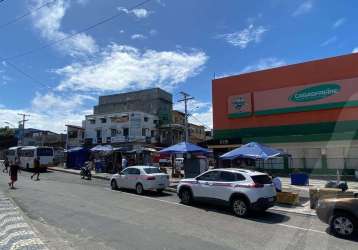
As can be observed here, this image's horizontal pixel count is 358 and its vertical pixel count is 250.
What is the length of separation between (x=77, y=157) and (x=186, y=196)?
28789 millimetres

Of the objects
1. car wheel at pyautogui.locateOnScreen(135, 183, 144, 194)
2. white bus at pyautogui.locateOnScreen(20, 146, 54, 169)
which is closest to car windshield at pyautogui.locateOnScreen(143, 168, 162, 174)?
car wheel at pyautogui.locateOnScreen(135, 183, 144, 194)

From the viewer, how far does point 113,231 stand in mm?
10031

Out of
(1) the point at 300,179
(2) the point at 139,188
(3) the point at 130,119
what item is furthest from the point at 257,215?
(3) the point at 130,119

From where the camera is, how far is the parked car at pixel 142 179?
64.5ft

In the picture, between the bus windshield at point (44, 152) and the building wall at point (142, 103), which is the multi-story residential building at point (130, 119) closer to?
the building wall at point (142, 103)

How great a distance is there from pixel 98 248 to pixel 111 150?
2812 centimetres

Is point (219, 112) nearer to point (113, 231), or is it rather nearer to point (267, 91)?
point (267, 91)

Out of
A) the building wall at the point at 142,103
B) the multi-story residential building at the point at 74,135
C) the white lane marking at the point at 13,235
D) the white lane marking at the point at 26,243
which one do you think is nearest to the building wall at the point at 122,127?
the multi-story residential building at the point at 74,135

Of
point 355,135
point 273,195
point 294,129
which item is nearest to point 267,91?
point 294,129

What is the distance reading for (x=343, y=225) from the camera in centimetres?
980

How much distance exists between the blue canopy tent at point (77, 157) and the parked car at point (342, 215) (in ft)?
113

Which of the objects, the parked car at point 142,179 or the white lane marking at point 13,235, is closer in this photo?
the white lane marking at point 13,235

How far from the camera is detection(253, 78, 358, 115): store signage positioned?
104 feet

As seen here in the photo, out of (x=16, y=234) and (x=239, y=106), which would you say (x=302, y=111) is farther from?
(x=16, y=234)
